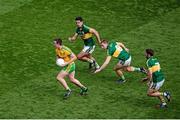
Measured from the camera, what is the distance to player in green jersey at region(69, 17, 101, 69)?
16.2 m

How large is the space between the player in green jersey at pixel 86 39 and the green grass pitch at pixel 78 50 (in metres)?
0.46

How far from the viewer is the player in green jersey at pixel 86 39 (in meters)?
16.2

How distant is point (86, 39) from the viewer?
16547 millimetres

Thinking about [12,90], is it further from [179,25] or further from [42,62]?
[179,25]

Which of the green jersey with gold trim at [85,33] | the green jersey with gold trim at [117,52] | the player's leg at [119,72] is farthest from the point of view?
the green jersey with gold trim at [85,33]

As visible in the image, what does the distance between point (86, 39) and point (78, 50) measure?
7.27ft

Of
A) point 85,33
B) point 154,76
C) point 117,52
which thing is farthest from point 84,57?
point 154,76

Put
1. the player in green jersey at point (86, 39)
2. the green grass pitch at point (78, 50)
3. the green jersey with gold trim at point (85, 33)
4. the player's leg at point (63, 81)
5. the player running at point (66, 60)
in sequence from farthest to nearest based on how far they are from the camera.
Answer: the green jersey with gold trim at point (85, 33) → the player in green jersey at point (86, 39) → the player's leg at point (63, 81) → the player running at point (66, 60) → the green grass pitch at point (78, 50)

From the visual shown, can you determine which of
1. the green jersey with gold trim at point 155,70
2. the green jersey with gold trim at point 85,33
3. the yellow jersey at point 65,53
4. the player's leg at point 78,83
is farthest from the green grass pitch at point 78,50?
the yellow jersey at point 65,53

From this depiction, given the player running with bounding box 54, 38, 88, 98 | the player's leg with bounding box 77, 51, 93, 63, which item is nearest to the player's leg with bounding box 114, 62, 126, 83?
the player's leg with bounding box 77, 51, 93, 63

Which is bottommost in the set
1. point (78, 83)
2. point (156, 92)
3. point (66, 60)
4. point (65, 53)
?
point (156, 92)

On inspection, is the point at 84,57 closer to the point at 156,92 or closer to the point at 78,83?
the point at 78,83

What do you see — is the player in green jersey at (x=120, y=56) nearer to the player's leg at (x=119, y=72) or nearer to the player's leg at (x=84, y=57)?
the player's leg at (x=119, y=72)

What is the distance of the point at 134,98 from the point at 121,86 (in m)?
0.97
